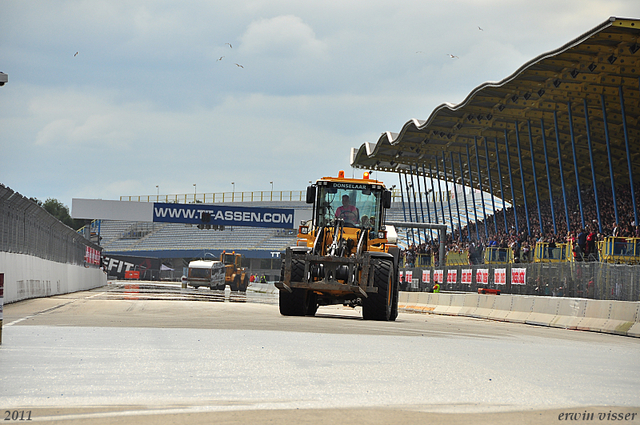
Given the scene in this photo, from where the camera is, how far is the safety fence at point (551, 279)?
20844mm

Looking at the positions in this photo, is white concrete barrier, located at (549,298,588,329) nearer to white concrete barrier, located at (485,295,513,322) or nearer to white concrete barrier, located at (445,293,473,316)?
white concrete barrier, located at (485,295,513,322)

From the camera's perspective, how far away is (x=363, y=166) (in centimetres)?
6319

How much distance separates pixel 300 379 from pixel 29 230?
70.5 feet

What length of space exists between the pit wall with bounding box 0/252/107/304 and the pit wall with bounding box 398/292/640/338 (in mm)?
14286

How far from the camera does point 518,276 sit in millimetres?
27203

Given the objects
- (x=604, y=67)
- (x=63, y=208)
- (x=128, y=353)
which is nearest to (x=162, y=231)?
(x=63, y=208)

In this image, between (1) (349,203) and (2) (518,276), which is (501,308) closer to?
(2) (518,276)

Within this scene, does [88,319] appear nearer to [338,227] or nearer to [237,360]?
[338,227]

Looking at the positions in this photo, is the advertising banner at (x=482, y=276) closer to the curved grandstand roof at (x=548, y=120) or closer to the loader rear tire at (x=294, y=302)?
the curved grandstand roof at (x=548, y=120)

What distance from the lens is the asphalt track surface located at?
227 inches

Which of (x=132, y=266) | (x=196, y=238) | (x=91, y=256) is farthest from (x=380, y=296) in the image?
(x=196, y=238)

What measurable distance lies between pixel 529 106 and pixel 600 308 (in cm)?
2493

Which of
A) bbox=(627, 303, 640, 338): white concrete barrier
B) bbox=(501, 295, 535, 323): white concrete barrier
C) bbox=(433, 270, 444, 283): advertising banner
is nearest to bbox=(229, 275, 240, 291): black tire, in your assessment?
bbox=(433, 270, 444, 283): advertising banner

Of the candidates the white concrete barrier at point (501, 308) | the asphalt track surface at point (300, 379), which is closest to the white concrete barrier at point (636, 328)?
the asphalt track surface at point (300, 379)
